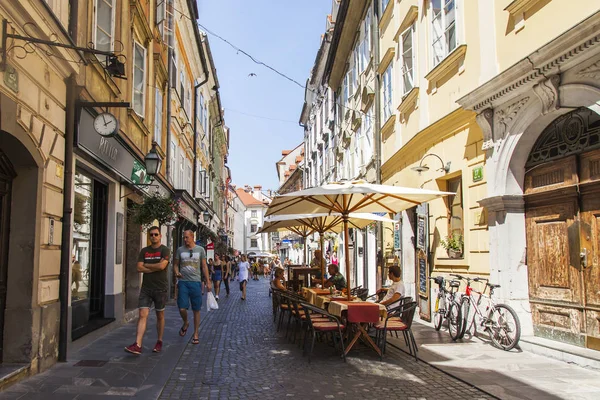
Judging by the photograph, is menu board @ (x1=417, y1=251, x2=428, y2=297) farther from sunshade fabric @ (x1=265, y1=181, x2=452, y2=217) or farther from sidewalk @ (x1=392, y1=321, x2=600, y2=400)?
sidewalk @ (x1=392, y1=321, x2=600, y2=400)

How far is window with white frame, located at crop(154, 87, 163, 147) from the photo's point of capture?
48.7ft

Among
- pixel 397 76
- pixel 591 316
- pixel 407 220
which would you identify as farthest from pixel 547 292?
pixel 397 76

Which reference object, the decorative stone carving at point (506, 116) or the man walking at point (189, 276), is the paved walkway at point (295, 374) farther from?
the decorative stone carving at point (506, 116)

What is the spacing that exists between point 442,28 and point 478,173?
369 centimetres

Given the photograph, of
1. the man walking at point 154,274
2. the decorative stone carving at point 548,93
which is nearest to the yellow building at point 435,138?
the decorative stone carving at point 548,93

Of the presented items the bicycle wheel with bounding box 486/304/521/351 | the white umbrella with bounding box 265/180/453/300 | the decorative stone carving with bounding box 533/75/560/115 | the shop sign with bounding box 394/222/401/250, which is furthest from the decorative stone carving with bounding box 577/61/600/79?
the shop sign with bounding box 394/222/401/250

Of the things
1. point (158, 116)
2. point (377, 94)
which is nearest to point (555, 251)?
point (377, 94)

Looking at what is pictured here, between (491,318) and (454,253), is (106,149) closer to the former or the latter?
(454,253)

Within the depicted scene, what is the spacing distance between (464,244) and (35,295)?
24.1 ft

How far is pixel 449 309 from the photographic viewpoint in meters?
9.73

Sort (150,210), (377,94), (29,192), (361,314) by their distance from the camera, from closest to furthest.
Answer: (29,192), (361,314), (150,210), (377,94)

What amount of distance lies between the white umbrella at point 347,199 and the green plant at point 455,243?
1.38 metres

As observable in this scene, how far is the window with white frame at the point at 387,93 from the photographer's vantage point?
16094 millimetres

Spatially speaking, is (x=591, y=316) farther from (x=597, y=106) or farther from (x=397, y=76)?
(x=397, y=76)
